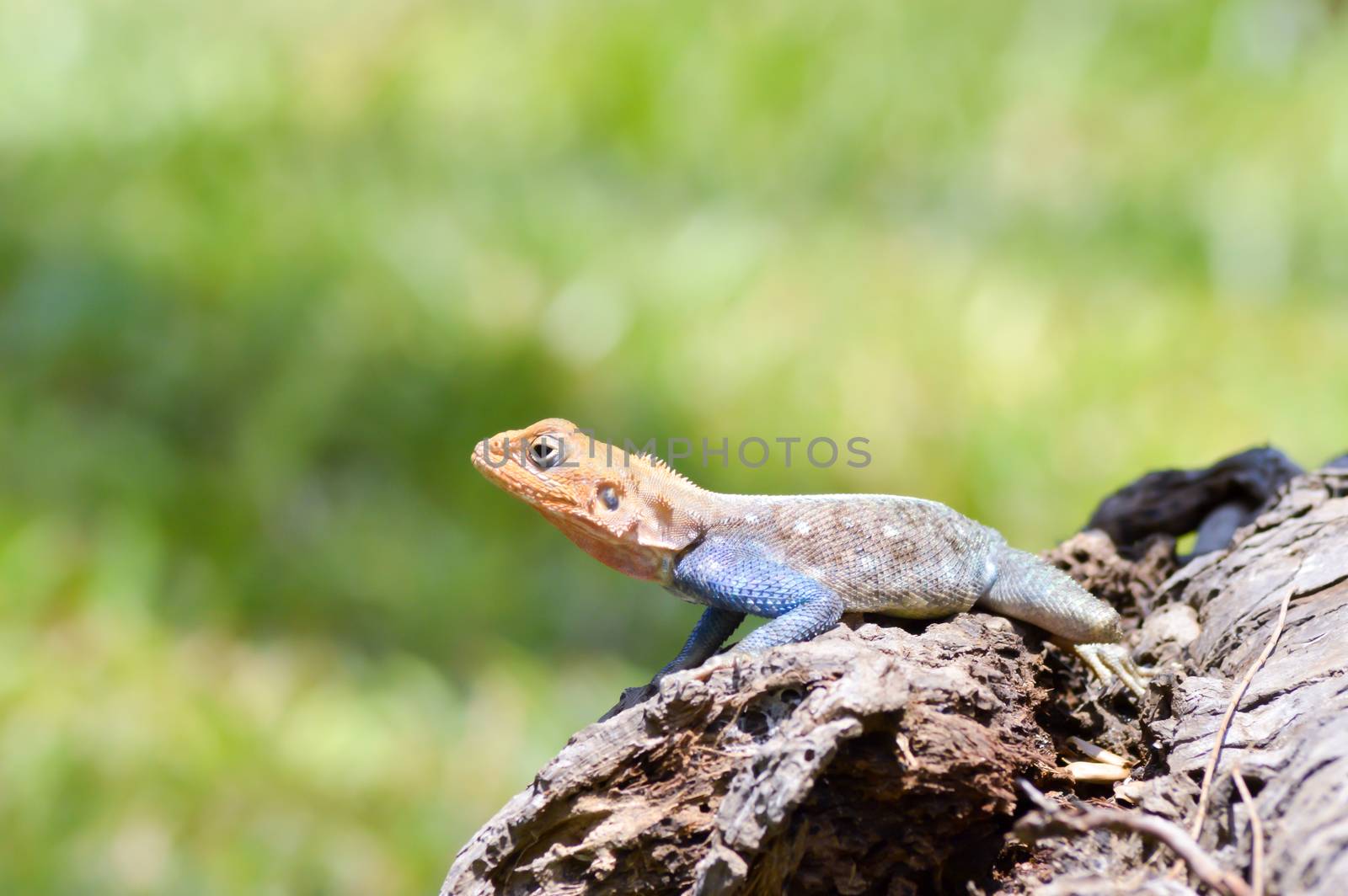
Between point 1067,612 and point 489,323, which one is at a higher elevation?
point 489,323

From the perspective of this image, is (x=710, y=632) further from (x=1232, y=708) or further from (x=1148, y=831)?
(x=1148, y=831)

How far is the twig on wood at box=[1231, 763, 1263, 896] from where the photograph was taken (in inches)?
90.6

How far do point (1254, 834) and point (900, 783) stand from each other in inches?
28.9

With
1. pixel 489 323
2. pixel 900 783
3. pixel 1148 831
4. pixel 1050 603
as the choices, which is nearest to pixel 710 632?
pixel 1050 603

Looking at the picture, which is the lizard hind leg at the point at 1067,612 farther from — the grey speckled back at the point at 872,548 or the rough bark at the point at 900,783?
the rough bark at the point at 900,783

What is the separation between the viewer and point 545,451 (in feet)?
12.0

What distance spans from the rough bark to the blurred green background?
323cm

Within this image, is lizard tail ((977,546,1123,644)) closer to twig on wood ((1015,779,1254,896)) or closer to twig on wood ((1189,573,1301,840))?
twig on wood ((1189,573,1301,840))

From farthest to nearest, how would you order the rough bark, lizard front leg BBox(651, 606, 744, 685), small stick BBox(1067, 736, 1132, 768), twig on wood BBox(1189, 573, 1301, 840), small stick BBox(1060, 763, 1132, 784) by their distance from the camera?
lizard front leg BBox(651, 606, 744, 685), small stick BBox(1067, 736, 1132, 768), small stick BBox(1060, 763, 1132, 784), twig on wood BBox(1189, 573, 1301, 840), the rough bark

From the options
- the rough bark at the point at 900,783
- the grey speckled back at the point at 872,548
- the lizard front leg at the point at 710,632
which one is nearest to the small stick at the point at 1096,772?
the rough bark at the point at 900,783

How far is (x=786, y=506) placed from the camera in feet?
12.1

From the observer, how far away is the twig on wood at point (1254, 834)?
2.30 meters

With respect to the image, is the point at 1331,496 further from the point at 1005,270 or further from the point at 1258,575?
the point at 1005,270

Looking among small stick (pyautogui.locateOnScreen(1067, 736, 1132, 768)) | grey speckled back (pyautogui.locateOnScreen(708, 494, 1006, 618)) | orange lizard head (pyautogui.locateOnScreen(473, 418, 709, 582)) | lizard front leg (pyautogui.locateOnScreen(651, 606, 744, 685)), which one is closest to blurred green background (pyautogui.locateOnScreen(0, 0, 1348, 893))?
lizard front leg (pyautogui.locateOnScreen(651, 606, 744, 685))
